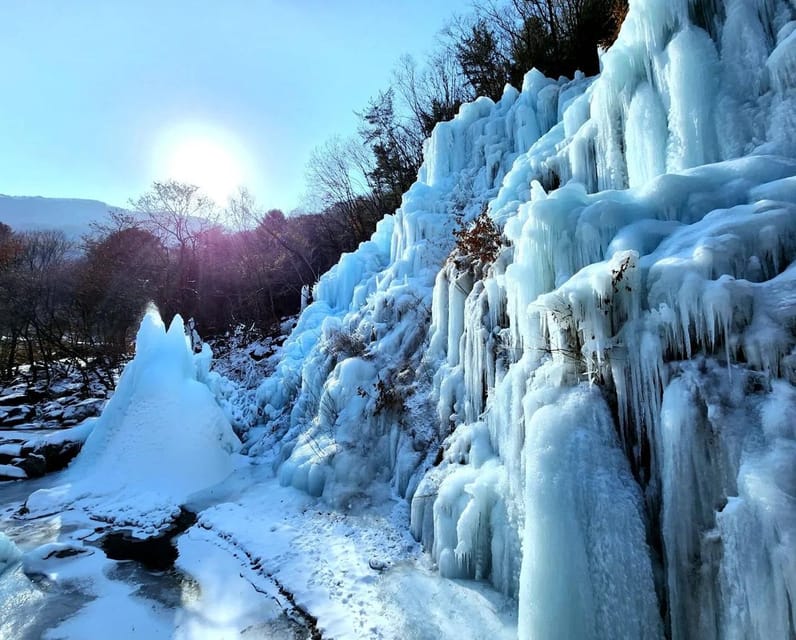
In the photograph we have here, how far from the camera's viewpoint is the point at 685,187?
13.3 ft

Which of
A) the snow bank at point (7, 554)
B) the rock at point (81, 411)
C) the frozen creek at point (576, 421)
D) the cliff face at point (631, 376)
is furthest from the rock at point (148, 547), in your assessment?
the rock at point (81, 411)

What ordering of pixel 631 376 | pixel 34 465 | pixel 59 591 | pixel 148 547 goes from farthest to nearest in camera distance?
1. pixel 34 465
2. pixel 148 547
3. pixel 59 591
4. pixel 631 376

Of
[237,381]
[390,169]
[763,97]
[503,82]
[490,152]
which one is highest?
[503,82]

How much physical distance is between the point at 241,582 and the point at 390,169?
52.6ft

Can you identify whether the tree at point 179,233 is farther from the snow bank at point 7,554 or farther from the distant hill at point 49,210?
the distant hill at point 49,210

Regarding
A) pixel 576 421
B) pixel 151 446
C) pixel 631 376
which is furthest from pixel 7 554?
pixel 631 376

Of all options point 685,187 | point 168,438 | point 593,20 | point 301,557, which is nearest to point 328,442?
point 301,557

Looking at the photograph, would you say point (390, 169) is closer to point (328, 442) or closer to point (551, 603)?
point (328, 442)

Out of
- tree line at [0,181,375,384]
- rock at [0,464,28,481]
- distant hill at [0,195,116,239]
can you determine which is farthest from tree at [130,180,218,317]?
distant hill at [0,195,116,239]

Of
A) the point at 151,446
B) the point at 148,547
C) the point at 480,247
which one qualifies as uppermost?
the point at 480,247

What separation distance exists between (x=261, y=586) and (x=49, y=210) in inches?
4106

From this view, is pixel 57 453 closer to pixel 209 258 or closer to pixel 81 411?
pixel 81 411

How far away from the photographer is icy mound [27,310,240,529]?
8289mm

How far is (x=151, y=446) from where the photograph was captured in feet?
30.7
